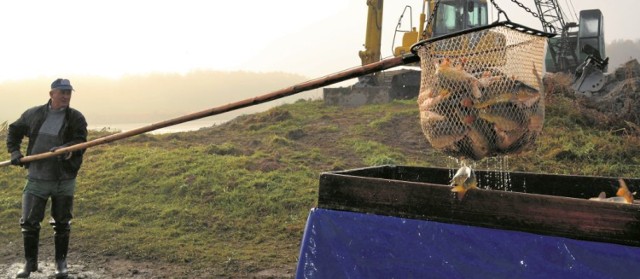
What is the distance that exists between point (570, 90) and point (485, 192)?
18.2 m

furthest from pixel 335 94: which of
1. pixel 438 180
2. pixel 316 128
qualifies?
pixel 438 180

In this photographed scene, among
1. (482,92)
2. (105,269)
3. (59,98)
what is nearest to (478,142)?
(482,92)

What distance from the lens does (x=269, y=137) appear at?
16781mm

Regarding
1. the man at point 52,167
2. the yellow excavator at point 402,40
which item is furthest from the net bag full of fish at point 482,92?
the yellow excavator at point 402,40

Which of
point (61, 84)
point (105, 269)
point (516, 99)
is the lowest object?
point (105, 269)

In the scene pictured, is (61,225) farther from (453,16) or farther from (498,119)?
(453,16)

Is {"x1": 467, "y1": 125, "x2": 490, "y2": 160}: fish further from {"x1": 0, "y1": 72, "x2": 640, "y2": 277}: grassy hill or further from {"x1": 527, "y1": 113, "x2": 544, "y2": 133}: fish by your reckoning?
{"x1": 0, "y1": 72, "x2": 640, "y2": 277}: grassy hill

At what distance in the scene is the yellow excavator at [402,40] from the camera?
21.4m

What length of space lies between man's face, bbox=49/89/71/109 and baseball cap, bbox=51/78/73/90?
0.16 ft

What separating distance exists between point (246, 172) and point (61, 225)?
615 cm

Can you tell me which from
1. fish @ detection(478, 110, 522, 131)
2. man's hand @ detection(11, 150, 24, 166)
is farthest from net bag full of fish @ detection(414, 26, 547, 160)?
man's hand @ detection(11, 150, 24, 166)

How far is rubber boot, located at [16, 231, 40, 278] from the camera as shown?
662 cm

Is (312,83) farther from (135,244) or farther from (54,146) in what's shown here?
(135,244)

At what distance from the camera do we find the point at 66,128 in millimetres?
6652
